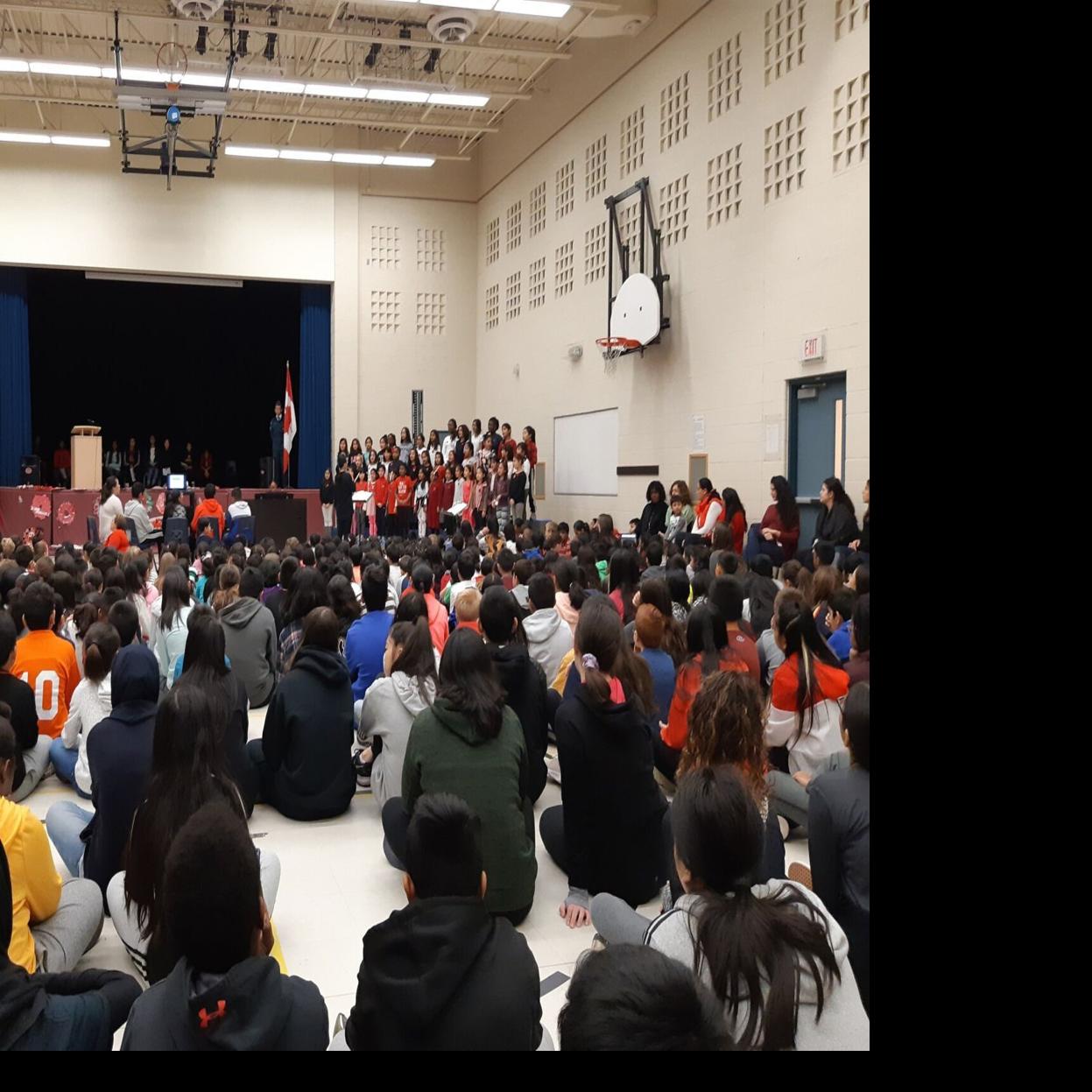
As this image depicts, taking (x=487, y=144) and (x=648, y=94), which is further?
(x=487, y=144)

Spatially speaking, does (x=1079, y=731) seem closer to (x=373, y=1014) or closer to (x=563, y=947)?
(x=373, y=1014)

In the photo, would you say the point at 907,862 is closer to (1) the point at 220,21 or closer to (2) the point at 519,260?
(1) the point at 220,21

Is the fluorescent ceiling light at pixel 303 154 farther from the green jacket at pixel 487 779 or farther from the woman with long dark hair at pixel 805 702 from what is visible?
the green jacket at pixel 487 779

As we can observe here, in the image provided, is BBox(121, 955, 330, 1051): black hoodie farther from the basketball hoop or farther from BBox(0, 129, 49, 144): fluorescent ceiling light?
BBox(0, 129, 49, 144): fluorescent ceiling light

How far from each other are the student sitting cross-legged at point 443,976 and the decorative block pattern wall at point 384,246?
18256 mm

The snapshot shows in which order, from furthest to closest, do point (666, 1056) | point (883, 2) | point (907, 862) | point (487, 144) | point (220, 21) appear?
point (487, 144) → point (220, 21) → point (883, 2) → point (907, 862) → point (666, 1056)

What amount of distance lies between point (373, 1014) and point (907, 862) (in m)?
0.96

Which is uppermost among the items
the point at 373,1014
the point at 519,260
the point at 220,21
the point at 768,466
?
the point at 220,21

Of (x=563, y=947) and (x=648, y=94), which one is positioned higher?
(x=648, y=94)

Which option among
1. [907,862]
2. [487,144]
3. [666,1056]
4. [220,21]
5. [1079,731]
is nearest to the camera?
[666,1056]

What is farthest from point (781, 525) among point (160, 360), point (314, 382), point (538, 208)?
point (160, 360)

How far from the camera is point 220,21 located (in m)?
12.9

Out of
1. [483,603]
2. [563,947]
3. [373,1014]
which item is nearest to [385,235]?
[483,603]

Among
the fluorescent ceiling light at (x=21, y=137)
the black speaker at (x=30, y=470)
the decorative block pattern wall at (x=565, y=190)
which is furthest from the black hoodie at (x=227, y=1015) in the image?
the black speaker at (x=30, y=470)
